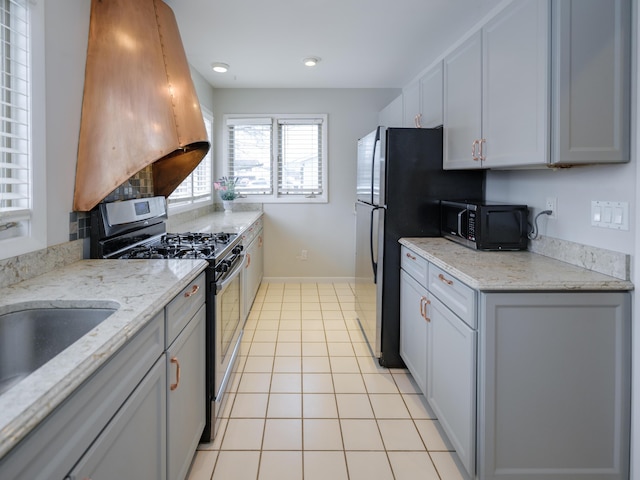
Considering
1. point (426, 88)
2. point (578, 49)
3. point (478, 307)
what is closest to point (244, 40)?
point (426, 88)

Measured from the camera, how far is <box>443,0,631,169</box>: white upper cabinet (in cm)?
165

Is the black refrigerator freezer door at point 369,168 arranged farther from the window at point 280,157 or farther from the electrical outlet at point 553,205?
the window at point 280,157

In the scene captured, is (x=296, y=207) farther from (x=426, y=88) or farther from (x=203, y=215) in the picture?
(x=426, y=88)

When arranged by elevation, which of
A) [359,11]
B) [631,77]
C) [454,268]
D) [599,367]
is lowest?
[599,367]

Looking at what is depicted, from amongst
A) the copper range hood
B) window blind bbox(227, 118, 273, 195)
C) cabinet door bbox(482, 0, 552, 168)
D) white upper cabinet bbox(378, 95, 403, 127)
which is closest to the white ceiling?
white upper cabinet bbox(378, 95, 403, 127)

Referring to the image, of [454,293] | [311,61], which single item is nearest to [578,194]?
[454,293]

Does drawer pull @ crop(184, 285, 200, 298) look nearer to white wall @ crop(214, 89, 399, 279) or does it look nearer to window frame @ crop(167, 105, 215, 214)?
window frame @ crop(167, 105, 215, 214)

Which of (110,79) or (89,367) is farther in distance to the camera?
(110,79)

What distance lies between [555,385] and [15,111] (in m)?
2.27

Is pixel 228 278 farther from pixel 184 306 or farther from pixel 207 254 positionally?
pixel 184 306

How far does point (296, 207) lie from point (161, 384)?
395 centimetres

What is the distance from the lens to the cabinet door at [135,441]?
0.92 metres

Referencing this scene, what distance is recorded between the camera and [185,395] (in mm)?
1641

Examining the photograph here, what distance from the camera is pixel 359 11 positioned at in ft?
9.42
